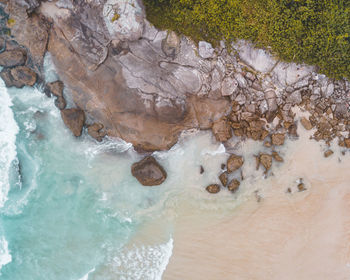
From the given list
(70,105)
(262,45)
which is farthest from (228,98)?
(70,105)

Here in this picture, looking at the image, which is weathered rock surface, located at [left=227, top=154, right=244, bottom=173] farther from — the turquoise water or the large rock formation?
the turquoise water

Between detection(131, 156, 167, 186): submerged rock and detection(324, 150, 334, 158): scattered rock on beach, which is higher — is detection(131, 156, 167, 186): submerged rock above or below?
below

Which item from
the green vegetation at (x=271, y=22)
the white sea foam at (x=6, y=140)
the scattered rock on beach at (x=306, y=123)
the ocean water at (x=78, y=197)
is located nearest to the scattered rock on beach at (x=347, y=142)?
the scattered rock on beach at (x=306, y=123)

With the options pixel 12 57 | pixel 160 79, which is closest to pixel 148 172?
pixel 160 79

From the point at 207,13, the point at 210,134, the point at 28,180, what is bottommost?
the point at 28,180

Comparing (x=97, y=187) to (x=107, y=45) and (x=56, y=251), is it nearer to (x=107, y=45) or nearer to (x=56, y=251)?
(x=56, y=251)

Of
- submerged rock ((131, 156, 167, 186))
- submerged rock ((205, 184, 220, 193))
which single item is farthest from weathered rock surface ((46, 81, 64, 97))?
submerged rock ((205, 184, 220, 193))

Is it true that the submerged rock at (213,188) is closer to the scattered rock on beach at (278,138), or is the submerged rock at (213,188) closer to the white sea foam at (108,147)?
the scattered rock on beach at (278,138)
